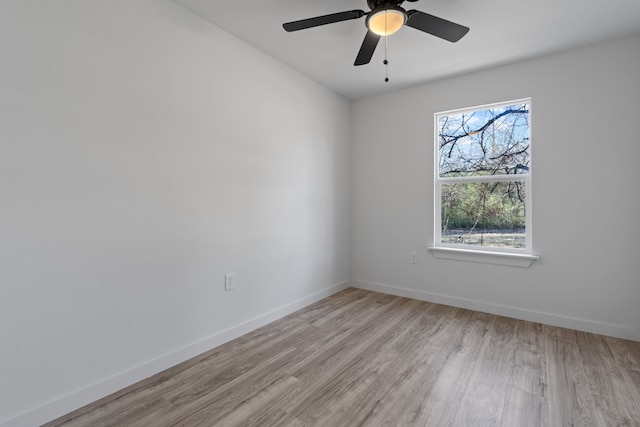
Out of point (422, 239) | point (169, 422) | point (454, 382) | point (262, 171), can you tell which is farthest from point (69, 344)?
point (422, 239)

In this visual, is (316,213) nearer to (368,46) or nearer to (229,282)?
(229,282)

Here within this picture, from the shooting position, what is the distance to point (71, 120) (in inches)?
64.7

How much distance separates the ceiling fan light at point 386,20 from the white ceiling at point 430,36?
381 millimetres

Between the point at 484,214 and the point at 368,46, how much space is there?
214 centimetres

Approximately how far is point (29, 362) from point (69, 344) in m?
0.16

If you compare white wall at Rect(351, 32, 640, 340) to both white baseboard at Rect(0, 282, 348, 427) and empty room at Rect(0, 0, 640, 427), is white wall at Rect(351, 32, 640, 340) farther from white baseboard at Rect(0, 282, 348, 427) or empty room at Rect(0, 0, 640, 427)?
white baseboard at Rect(0, 282, 348, 427)

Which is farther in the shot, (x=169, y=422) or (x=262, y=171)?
(x=262, y=171)

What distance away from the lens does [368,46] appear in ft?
6.66

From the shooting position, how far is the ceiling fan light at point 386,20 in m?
1.72

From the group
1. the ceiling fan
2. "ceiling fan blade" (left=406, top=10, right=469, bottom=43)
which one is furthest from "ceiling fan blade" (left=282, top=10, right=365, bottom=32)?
"ceiling fan blade" (left=406, top=10, right=469, bottom=43)

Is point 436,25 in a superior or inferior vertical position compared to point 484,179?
superior

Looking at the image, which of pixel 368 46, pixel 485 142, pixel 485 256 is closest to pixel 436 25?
pixel 368 46

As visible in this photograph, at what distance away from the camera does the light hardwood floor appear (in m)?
1.61

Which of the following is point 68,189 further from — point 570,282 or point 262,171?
point 570,282
